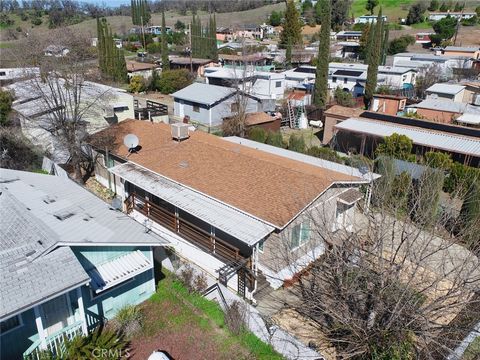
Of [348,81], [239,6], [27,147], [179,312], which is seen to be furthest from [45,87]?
[239,6]

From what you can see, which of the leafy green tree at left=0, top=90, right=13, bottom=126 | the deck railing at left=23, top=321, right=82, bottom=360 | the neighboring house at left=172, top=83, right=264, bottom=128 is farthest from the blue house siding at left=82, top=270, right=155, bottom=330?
the neighboring house at left=172, top=83, right=264, bottom=128

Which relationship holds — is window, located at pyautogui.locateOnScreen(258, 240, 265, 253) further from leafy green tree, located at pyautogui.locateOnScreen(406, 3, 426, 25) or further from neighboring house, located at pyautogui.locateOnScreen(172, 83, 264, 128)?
leafy green tree, located at pyautogui.locateOnScreen(406, 3, 426, 25)

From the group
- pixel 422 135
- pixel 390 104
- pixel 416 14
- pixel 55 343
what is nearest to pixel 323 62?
pixel 390 104

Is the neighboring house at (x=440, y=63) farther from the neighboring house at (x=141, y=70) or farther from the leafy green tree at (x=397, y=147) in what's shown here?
the neighboring house at (x=141, y=70)

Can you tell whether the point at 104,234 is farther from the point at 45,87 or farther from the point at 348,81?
the point at 348,81

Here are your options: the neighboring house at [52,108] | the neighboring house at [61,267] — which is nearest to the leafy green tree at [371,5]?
the neighboring house at [52,108]
